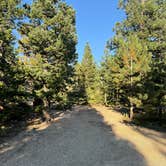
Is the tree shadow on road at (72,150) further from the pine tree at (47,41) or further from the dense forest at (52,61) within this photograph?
the pine tree at (47,41)

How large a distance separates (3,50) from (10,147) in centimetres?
707

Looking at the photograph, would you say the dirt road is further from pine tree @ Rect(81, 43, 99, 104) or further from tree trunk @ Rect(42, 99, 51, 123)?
pine tree @ Rect(81, 43, 99, 104)

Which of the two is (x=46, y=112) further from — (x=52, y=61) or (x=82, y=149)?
(x=82, y=149)

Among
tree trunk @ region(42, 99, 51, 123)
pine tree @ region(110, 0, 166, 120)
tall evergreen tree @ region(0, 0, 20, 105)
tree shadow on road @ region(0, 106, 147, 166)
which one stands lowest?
tree shadow on road @ region(0, 106, 147, 166)

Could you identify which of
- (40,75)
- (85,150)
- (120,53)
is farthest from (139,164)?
(120,53)

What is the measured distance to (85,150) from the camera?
1371 cm

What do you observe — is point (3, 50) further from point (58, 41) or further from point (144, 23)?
point (144, 23)

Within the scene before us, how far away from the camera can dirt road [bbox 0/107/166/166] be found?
11679 mm

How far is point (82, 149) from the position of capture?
14.0 meters

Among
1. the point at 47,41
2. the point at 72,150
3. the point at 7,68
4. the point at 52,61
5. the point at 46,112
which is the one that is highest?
the point at 47,41

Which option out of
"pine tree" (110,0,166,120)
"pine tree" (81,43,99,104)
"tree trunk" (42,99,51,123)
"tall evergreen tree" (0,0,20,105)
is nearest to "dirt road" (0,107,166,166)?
"tall evergreen tree" (0,0,20,105)

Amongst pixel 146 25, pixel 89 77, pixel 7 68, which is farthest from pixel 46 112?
pixel 89 77

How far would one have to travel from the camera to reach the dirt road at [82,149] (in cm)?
1168

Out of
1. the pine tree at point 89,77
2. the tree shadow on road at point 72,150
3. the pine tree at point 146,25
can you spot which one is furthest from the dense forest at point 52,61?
the pine tree at point 89,77
